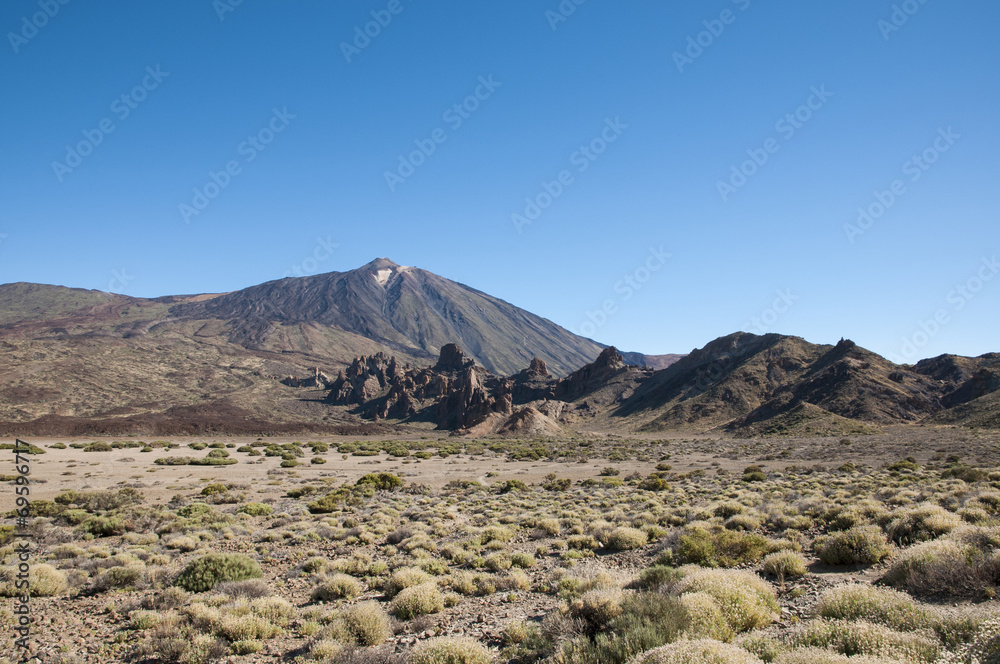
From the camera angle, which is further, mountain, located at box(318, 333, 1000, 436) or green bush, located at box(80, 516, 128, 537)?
mountain, located at box(318, 333, 1000, 436)

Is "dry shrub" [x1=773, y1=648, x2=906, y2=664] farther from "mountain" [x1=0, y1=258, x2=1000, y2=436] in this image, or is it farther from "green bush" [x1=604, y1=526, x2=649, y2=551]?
"mountain" [x1=0, y1=258, x2=1000, y2=436]

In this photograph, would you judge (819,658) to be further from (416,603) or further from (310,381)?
(310,381)

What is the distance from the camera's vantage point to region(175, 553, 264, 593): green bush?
404 inches

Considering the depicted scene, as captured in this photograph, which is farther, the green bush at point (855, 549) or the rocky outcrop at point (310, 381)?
the rocky outcrop at point (310, 381)

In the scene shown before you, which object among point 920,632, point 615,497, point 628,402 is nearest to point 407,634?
point 920,632

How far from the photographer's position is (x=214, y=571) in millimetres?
10711

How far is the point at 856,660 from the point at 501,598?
6602 mm

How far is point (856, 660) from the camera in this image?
4.48 m

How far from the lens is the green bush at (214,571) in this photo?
10250 millimetres

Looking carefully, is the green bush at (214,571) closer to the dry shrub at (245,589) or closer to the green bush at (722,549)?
the dry shrub at (245,589)

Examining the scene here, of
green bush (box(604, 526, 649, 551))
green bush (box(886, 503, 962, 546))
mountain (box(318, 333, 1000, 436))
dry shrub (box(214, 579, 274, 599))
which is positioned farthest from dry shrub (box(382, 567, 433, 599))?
mountain (box(318, 333, 1000, 436))

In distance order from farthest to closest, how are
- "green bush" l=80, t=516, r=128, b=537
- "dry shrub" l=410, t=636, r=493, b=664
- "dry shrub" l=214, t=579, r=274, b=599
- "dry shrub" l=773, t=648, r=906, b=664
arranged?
"green bush" l=80, t=516, r=128, b=537
"dry shrub" l=214, t=579, r=274, b=599
"dry shrub" l=410, t=636, r=493, b=664
"dry shrub" l=773, t=648, r=906, b=664

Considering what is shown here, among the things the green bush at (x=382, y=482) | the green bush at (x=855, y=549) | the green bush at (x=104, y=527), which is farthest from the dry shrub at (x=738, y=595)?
the green bush at (x=382, y=482)

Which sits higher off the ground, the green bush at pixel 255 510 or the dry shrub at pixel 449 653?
the dry shrub at pixel 449 653
